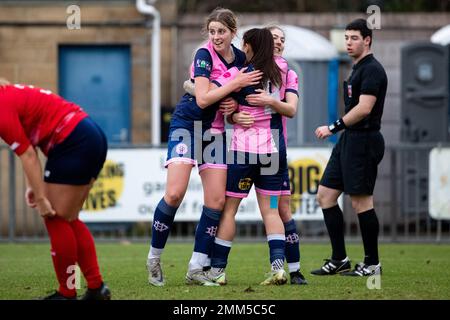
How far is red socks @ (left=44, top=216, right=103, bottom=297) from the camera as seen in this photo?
669 centimetres

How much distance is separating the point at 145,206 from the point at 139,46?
13.6 ft

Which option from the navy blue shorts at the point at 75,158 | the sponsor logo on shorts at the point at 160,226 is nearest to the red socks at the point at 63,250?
the navy blue shorts at the point at 75,158

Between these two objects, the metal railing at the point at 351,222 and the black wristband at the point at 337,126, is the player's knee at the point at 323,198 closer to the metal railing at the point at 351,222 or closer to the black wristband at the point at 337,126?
the black wristband at the point at 337,126

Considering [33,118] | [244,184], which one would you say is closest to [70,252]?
[33,118]

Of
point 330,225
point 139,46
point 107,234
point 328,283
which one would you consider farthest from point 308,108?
point 328,283

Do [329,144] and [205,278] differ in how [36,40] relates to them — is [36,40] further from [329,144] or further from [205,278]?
[205,278]

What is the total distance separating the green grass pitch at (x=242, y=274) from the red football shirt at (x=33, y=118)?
50.2 inches

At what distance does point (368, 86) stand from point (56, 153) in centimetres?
327

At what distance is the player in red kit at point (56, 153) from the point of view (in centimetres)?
647

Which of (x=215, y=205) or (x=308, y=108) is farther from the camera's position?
(x=308, y=108)

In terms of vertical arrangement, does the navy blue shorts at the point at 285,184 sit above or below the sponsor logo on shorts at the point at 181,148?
below

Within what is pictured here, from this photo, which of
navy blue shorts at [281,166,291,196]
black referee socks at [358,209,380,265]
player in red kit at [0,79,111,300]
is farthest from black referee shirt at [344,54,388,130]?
player in red kit at [0,79,111,300]

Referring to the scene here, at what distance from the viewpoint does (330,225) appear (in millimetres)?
9492

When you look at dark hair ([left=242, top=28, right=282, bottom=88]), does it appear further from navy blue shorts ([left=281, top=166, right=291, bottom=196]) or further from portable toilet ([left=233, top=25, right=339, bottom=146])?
portable toilet ([left=233, top=25, right=339, bottom=146])
